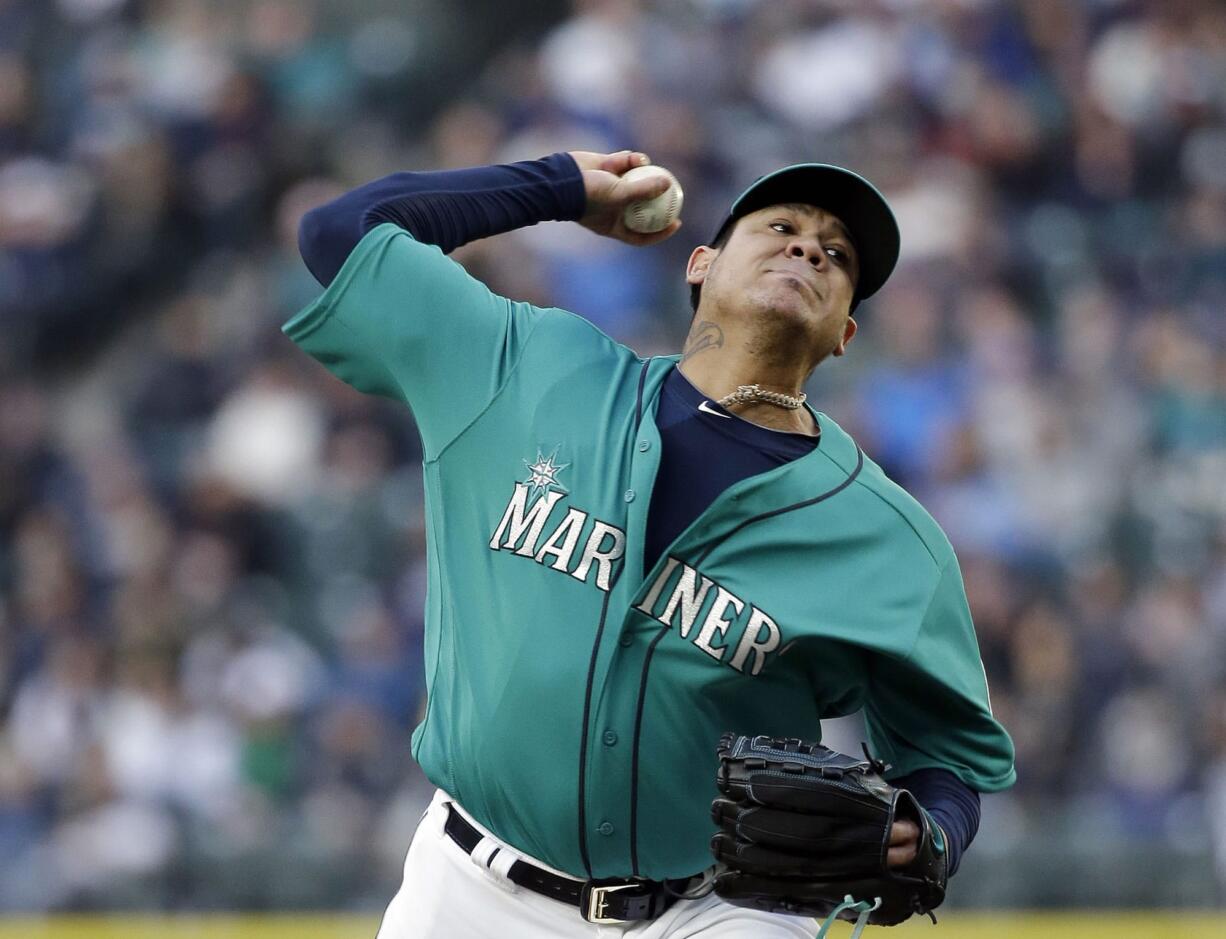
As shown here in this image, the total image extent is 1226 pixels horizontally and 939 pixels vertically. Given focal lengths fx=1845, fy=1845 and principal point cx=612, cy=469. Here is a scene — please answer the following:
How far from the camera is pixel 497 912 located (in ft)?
10.8

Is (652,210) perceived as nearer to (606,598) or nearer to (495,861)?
(606,598)

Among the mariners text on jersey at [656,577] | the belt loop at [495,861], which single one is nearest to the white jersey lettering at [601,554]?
the mariners text on jersey at [656,577]

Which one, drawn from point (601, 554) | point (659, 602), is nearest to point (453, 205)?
point (601, 554)

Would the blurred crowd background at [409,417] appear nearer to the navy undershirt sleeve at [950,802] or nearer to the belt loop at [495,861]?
the navy undershirt sleeve at [950,802]

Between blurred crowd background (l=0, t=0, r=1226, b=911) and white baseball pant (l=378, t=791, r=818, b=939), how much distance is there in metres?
3.93

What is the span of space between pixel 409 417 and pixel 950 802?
6198 mm

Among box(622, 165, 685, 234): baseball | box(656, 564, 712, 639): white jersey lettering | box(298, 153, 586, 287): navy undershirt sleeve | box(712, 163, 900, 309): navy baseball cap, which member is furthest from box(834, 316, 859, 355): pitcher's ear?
box(656, 564, 712, 639): white jersey lettering

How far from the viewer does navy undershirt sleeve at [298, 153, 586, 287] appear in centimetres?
348

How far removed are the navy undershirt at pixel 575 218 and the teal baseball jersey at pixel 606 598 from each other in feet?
0.19

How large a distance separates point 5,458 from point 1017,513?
202 inches

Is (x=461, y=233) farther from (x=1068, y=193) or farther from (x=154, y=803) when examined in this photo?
(x=1068, y=193)

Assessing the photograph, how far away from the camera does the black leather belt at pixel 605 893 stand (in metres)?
3.21

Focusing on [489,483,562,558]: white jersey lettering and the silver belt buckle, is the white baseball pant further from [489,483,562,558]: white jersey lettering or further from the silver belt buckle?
[489,483,562,558]: white jersey lettering

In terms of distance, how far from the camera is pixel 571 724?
3180 millimetres
